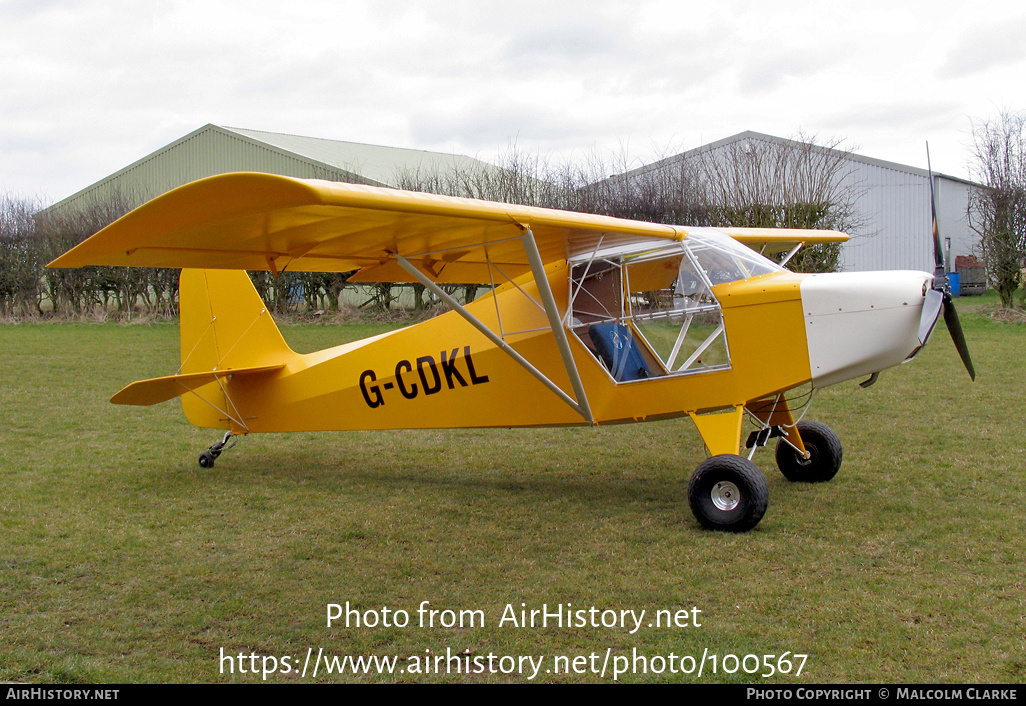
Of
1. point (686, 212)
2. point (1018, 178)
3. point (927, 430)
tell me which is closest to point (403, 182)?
point (686, 212)

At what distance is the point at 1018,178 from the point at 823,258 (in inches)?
247

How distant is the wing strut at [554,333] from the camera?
5.46 meters

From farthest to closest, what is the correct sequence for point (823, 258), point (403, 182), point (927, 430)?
point (403, 182) → point (823, 258) → point (927, 430)

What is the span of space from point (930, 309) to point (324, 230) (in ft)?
14.0

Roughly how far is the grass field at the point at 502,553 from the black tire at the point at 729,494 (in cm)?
14

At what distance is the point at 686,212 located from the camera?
76.7ft

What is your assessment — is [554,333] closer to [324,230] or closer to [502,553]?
[502,553]

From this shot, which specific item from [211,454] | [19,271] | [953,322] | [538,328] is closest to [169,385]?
[211,454]

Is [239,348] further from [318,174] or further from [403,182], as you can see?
[318,174]

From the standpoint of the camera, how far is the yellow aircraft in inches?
199

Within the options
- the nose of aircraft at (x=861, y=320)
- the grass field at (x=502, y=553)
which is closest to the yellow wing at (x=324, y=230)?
the nose of aircraft at (x=861, y=320)

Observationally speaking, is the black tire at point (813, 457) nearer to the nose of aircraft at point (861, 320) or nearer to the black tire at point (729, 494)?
the nose of aircraft at point (861, 320)

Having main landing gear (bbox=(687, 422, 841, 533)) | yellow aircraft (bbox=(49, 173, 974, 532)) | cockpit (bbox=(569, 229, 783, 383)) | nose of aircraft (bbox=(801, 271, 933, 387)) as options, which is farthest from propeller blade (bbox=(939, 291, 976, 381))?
main landing gear (bbox=(687, 422, 841, 533))

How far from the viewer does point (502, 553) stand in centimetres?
549
